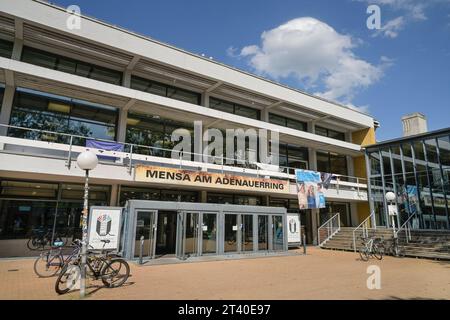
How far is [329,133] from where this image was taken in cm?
2647

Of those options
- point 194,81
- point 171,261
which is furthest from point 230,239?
point 194,81

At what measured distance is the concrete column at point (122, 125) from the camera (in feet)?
53.7

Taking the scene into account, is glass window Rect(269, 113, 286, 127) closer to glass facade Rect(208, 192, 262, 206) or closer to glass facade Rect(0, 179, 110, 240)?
glass facade Rect(208, 192, 262, 206)

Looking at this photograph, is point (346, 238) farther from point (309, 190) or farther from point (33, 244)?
point (33, 244)

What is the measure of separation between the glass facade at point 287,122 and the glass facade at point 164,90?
6220mm

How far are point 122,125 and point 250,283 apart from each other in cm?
1136

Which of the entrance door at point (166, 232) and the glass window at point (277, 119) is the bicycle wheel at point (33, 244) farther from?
the glass window at point (277, 119)

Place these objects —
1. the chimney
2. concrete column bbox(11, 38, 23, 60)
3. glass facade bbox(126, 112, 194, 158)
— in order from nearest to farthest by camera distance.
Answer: concrete column bbox(11, 38, 23, 60) → glass facade bbox(126, 112, 194, 158) → the chimney

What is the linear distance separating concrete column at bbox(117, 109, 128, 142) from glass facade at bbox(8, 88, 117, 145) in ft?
0.97

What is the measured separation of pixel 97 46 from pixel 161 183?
7329mm

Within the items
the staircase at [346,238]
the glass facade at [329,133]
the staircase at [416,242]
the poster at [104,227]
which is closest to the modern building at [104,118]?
the poster at [104,227]

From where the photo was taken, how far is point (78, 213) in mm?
14648

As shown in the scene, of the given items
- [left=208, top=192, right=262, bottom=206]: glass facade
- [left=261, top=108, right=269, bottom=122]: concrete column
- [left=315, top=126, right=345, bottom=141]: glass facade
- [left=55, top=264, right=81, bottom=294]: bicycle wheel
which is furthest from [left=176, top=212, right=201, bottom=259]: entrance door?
[left=315, top=126, right=345, bottom=141]: glass facade

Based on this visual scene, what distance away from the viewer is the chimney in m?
26.5
